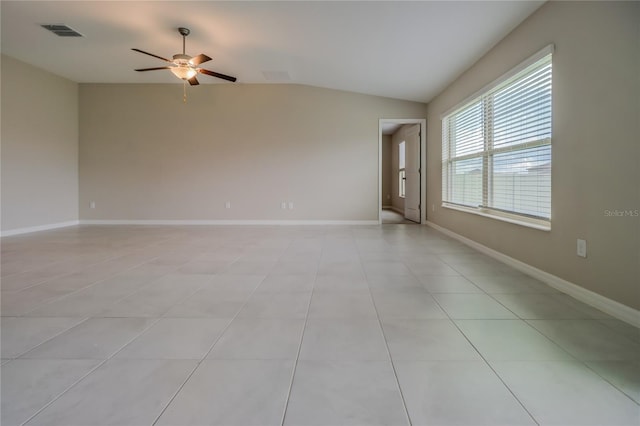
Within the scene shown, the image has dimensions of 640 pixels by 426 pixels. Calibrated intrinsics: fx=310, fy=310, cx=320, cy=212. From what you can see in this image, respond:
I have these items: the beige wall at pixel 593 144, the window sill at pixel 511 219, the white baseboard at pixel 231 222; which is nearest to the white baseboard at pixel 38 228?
the white baseboard at pixel 231 222

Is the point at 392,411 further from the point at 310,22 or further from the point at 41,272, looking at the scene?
the point at 310,22

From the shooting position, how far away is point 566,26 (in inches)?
97.2

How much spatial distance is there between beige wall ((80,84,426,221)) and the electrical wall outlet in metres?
4.31

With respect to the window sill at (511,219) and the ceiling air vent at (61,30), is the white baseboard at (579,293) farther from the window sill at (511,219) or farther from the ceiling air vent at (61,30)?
the ceiling air vent at (61,30)

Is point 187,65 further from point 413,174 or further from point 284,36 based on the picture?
point 413,174

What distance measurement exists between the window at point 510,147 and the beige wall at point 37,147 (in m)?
7.26

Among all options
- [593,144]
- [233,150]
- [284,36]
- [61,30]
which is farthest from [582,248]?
[61,30]

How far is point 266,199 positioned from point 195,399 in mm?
5536

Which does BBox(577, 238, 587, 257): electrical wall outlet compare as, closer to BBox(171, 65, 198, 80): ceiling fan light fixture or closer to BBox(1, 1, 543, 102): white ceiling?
BBox(1, 1, 543, 102): white ceiling

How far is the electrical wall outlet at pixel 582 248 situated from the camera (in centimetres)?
228

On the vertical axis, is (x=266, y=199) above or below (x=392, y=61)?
below

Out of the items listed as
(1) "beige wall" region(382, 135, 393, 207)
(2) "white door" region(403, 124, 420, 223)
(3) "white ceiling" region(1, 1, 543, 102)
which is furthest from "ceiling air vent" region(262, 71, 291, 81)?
(1) "beige wall" region(382, 135, 393, 207)

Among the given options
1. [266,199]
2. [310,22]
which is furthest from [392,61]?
[266,199]

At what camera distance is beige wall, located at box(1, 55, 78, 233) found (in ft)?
16.8
